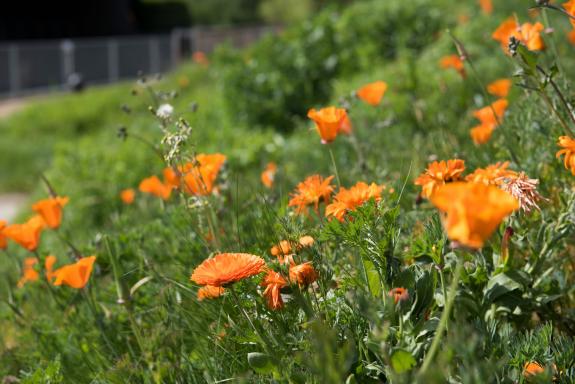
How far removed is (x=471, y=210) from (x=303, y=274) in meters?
0.55

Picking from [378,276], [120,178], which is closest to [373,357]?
[378,276]

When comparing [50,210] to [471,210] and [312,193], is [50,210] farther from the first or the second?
[471,210]

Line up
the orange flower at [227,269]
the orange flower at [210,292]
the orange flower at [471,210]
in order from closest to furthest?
1. the orange flower at [471,210]
2. the orange flower at [227,269]
3. the orange flower at [210,292]

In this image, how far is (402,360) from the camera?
1.26 meters

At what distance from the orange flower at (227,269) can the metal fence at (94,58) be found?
15147 mm

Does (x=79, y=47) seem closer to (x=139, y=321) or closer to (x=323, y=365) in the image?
(x=139, y=321)

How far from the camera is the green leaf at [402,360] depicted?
49.3 inches

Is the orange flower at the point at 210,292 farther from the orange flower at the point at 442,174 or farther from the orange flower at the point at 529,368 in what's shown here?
the orange flower at the point at 529,368

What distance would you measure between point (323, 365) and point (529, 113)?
4.95ft

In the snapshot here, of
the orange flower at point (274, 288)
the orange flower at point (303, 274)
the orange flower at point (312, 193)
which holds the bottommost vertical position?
the orange flower at point (274, 288)

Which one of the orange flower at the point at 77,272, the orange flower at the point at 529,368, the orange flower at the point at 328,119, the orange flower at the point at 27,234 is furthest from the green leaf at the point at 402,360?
the orange flower at the point at 27,234

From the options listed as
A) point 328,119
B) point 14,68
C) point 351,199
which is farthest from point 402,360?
point 14,68

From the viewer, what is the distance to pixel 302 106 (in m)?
6.75

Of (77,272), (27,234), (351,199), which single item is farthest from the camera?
(27,234)
